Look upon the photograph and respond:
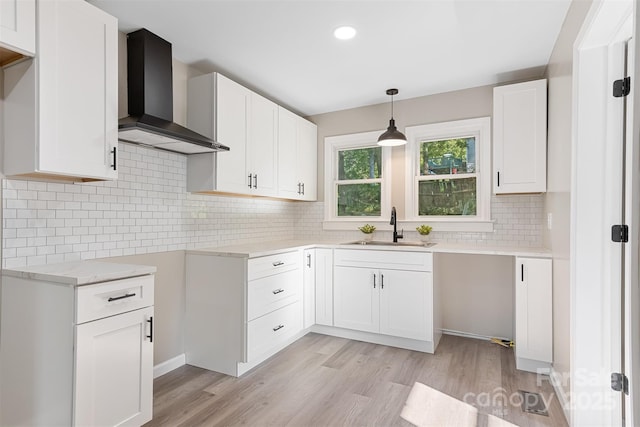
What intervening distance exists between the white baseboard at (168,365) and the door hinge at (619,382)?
113 inches

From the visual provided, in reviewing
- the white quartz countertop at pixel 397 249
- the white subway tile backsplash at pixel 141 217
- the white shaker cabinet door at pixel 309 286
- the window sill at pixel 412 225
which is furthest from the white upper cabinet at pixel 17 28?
the window sill at pixel 412 225

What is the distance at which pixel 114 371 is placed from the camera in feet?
5.81

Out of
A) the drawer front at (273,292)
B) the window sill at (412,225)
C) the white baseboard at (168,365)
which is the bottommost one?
the white baseboard at (168,365)

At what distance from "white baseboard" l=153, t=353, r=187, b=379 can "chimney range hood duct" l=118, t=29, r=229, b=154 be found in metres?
1.68

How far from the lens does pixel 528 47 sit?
2.73 m

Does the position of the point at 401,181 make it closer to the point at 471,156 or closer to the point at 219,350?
the point at 471,156

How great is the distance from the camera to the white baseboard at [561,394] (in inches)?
80.3

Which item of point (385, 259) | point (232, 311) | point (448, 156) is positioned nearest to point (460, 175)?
point (448, 156)

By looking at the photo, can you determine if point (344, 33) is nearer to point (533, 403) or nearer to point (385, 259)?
point (385, 259)

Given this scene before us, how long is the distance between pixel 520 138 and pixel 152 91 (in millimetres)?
2994

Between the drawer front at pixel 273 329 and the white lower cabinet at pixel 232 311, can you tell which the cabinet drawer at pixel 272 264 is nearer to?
the white lower cabinet at pixel 232 311

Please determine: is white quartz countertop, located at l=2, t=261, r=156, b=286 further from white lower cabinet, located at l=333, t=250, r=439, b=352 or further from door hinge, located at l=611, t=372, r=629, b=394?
door hinge, located at l=611, t=372, r=629, b=394

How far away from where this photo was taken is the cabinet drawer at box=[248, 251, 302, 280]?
108 inches

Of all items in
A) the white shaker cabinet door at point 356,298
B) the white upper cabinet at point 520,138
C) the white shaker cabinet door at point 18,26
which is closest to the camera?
the white shaker cabinet door at point 18,26
